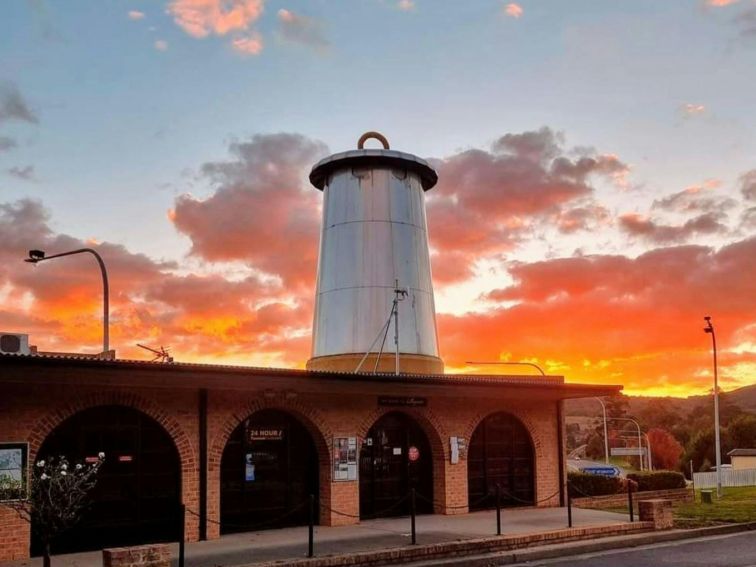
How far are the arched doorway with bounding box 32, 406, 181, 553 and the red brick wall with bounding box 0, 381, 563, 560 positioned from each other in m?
0.28

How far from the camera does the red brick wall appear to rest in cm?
1477

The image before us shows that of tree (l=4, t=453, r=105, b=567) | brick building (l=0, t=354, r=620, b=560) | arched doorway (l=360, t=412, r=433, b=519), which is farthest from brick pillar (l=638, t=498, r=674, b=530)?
tree (l=4, t=453, r=105, b=567)

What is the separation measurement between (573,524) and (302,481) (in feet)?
19.6

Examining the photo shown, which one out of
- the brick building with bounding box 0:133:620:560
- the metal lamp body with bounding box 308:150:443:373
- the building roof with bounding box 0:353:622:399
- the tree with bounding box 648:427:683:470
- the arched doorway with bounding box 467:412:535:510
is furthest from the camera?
the tree with bounding box 648:427:683:470

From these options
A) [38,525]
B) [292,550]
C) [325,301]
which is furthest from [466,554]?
→ [325,301]

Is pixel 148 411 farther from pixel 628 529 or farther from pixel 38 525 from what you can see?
pixel 628 529

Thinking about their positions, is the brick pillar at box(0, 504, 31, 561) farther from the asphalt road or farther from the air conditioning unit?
the asphalt road

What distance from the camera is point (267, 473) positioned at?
18.3m

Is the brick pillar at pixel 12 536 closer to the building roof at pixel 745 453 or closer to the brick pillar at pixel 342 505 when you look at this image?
the brick pillar at pixel 342 505

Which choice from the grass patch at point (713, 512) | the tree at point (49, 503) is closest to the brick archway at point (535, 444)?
the grass patch at point (713, 512)

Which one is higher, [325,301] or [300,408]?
[325,301]

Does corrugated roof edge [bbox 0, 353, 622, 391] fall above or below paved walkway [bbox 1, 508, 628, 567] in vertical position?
above

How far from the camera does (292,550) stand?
14.9 meters

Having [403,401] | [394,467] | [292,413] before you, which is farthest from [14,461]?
[394,467]
